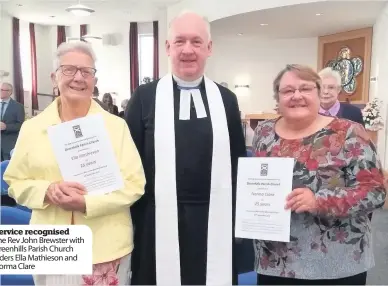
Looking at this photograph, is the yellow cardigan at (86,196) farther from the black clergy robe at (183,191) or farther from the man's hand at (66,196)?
the black clergy robe at (183,191)

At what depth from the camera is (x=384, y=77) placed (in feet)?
27.6

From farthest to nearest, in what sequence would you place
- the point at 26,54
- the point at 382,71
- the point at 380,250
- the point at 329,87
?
the point at 26,54, the point at 382,71, the point at 380,250, the point at 329,87

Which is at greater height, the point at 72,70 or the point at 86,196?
the point at 72,70

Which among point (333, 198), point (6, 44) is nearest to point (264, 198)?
point (333, 198)

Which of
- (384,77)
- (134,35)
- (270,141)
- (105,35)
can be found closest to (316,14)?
(384,77)

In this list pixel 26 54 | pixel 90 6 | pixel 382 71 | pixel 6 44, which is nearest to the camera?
pixel 382 71

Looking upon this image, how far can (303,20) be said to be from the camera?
32.3 ft

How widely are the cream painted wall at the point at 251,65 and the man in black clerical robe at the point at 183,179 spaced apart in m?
11.4

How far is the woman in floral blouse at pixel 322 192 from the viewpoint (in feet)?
5.03

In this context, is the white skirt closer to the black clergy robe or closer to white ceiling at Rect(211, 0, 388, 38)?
the black clergy robe

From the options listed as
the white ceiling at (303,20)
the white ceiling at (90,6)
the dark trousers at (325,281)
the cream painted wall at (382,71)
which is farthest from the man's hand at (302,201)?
the white ceiling at (90,6)

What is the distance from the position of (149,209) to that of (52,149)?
0.52 metres

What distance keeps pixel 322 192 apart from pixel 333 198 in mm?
43

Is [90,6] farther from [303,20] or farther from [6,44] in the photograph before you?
[303,20]
